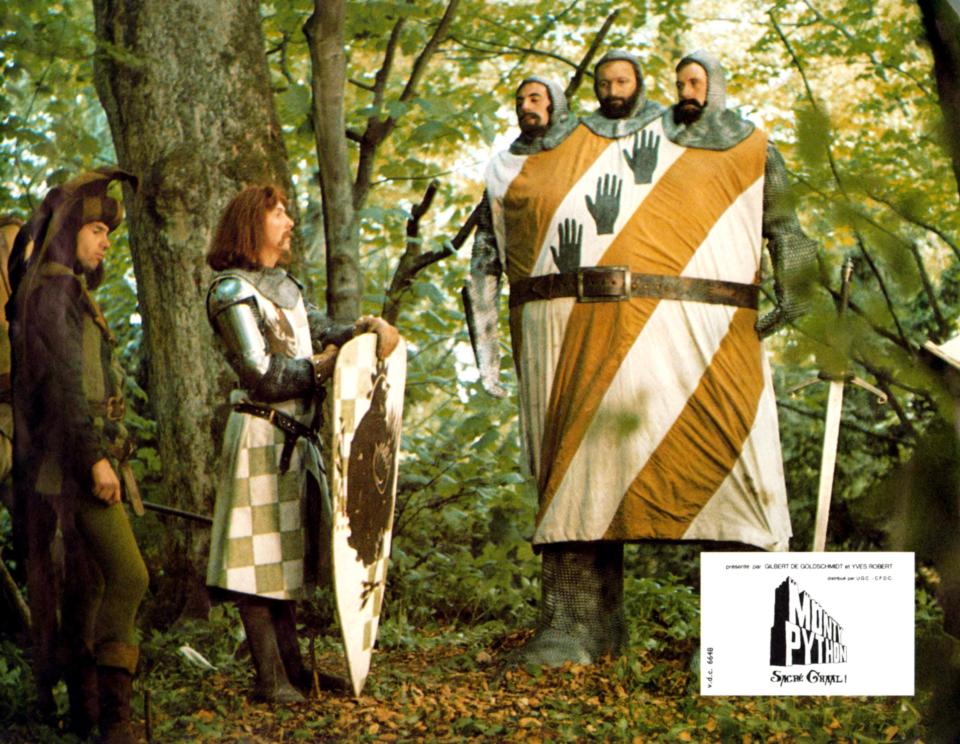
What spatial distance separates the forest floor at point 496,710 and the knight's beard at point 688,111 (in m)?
1.26

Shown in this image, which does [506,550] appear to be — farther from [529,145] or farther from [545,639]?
[529,145]

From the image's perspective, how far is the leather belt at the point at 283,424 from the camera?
333 cm

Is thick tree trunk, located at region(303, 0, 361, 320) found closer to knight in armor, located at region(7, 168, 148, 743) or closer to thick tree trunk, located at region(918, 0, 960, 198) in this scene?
knight in armor, located at region(7, 168, 148, 743)

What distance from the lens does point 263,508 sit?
3338mm

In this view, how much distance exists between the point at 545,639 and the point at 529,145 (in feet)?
3.88

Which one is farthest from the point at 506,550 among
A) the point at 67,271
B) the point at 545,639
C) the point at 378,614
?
the point at 67,271

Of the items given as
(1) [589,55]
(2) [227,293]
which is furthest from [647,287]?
(2) [227,293]

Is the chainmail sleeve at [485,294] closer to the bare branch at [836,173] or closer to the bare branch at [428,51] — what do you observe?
the bare branch at [428,51]

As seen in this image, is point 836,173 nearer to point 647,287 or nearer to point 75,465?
point 647,287

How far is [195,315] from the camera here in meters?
3.50

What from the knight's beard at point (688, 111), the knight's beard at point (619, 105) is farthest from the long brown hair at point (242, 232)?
the knight's beard at point (688, 111)

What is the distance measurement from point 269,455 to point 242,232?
0.49m

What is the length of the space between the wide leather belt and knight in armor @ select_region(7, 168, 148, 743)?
1.08 meters

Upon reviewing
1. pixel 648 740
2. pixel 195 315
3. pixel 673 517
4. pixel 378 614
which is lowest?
pixel 648 740
